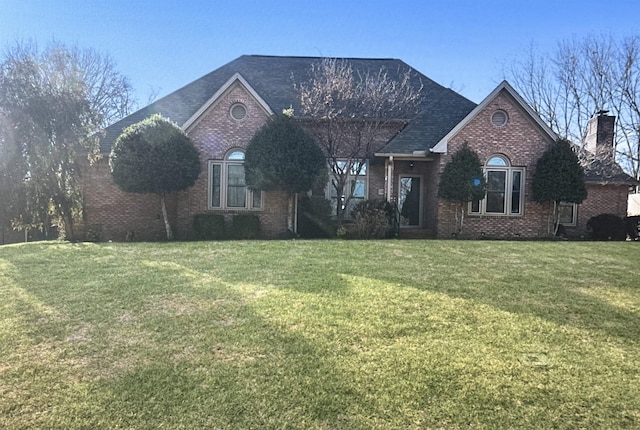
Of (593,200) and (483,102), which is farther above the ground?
(483,102)

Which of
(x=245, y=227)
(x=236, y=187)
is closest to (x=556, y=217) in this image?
(x=245, y=227)

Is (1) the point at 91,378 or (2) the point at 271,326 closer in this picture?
(1) the point at 91,378

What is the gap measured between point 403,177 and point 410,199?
0.95 metres

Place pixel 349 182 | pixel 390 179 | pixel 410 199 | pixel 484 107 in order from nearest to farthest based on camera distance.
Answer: pixel 484 107 → pixel 390 179 → pixel 349 182 → pixel 410 199

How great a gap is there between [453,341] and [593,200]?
49.3 feet

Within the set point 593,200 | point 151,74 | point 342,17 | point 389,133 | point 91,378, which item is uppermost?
point 151,74

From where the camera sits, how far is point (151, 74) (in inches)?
1141

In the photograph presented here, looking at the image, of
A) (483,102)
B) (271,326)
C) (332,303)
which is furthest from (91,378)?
(483,102)

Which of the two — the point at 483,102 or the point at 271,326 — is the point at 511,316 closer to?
the point at 271,326

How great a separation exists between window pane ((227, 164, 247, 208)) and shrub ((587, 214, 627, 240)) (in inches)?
523

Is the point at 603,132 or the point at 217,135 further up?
the point at 603,132

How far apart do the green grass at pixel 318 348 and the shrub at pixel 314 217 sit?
6758mm

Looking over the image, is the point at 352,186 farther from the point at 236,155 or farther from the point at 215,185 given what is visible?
the point at 215,185

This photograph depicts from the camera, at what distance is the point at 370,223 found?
1290cm
